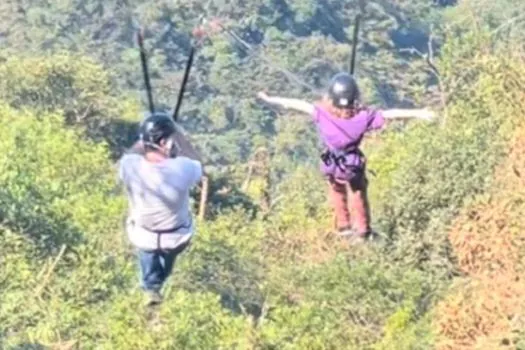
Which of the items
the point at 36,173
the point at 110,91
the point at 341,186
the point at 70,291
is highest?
the point at 341,186

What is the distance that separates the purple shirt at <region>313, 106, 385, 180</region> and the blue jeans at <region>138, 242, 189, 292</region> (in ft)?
3.50

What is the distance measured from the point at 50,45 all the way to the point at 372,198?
101 ft

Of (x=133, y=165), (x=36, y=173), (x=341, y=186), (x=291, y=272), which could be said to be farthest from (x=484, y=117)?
(x=133, y=165)

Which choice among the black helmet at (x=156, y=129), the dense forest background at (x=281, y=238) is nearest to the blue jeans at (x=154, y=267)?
the black helmet at (x=156, y=129)

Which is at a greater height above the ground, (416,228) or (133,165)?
(133,165)

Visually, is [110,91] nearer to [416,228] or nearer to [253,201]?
[253,201]

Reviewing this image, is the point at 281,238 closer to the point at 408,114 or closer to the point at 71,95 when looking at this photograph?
the point at 71,95

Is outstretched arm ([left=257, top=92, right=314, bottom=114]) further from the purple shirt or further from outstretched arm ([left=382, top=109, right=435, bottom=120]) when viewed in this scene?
outstretched arm ([left=382, top=109, right=435, bottom=120])

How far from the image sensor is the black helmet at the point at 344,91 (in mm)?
8078

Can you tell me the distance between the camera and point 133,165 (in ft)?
23.9

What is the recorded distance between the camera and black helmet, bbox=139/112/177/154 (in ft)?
23.7

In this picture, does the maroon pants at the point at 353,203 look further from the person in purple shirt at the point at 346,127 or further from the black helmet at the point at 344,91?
the black helmet at the point at 344,91

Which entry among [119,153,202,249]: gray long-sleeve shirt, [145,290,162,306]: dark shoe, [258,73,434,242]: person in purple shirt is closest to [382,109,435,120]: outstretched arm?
[258,73,434,242]: person in purple shirt

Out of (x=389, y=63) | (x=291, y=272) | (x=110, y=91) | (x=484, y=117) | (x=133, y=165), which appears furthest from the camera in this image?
(x=389, y=63)
